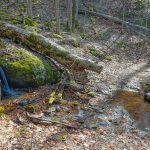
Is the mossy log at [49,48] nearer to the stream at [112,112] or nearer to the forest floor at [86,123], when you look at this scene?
the forest floor at [86,123]

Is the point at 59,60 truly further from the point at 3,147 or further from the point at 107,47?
the point at 107,47

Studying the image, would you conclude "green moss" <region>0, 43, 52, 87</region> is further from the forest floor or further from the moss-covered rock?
the forest floor

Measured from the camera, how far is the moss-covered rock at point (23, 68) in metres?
12.4

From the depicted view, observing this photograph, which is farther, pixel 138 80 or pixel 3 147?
pixel 138 80

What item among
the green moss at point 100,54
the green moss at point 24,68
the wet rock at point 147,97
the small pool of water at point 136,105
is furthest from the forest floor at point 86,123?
the green moss at point 100,54

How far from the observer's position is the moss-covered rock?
40.8 ft

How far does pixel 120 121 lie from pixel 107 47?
445 inches

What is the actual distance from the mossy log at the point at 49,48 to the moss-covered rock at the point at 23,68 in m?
0.72

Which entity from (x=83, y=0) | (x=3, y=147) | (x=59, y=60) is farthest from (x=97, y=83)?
(x=83, y=0)

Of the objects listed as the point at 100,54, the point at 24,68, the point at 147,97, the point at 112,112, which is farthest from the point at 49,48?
the point at 100,54

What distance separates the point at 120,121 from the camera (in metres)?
11.2

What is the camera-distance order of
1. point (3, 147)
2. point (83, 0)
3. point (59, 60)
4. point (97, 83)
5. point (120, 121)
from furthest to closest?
1. point (83, 0)
2. point (97, 83)
3. point (59, 60)
4. point (120, 121)
5. point (3, 147)


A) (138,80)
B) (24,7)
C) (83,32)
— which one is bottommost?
(138,80)

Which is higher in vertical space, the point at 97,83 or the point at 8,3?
the point at 8,3
